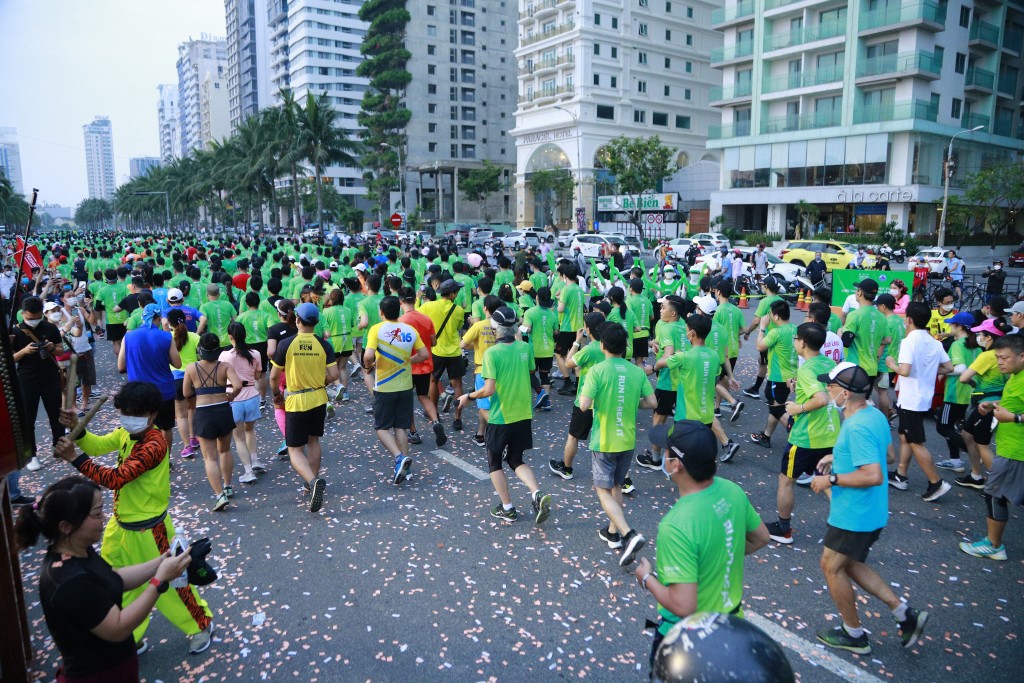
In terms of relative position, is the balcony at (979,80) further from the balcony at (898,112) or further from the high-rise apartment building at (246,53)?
the high-rise apartment building at (246,53)

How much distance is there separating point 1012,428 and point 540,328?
549 centimetres

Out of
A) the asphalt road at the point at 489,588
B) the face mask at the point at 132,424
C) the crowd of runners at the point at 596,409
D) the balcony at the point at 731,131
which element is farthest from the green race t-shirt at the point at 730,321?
the balcony at the point at 731,131

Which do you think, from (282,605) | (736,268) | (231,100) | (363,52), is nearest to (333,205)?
(363,52)

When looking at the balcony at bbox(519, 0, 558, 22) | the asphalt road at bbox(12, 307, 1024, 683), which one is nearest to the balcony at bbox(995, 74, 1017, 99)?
the balcony at bbox(519, 0, 558, 22)

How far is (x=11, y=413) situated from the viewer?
277 centimetres

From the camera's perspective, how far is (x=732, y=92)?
46781mm

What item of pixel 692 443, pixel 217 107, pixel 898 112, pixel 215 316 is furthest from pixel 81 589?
pixel 217 107

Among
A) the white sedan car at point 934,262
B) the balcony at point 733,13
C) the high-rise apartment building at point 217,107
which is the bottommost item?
the white sedan car at point 934,262

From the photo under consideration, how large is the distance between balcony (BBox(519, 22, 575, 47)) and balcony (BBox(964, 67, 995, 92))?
29.0m

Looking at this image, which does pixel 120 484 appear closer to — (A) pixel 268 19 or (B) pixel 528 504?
(B) pixel 528 504

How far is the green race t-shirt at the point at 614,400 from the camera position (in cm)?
518

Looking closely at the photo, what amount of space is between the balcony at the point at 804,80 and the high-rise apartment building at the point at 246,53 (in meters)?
93.3

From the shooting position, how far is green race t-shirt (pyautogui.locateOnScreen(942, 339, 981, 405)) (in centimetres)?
653

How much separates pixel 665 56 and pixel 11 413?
64240mm
